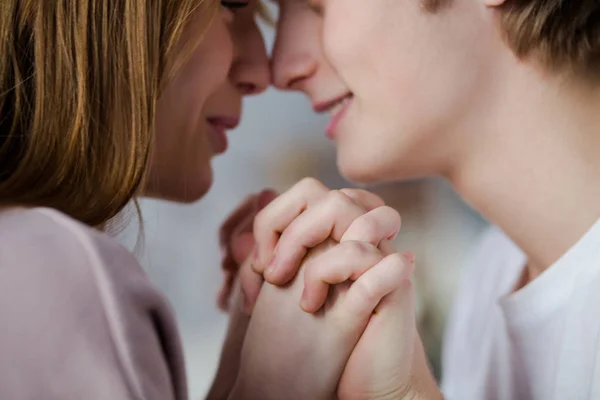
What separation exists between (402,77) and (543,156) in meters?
0.14

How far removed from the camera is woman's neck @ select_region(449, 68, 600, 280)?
0.63 metres

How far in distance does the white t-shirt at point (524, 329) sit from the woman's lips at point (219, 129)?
1.18ft

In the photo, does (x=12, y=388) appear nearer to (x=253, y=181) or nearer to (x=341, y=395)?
(x=341, y=395)

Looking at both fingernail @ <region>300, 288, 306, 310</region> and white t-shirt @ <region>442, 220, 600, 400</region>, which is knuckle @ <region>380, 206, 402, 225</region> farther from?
white t-shirt @ <region>442, 220, 600, 400</region>

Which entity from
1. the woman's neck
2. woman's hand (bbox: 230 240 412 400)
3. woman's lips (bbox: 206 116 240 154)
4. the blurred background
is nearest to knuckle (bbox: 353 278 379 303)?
woman's hand (bbox: 230 240 412 400)

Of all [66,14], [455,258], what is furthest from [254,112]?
[66,14]

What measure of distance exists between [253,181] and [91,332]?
811mm

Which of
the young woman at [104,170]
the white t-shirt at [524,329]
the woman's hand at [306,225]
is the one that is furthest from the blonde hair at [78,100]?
the white t-shirt at [524,329]

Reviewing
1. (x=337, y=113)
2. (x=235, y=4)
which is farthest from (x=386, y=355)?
(x=235, y=4)

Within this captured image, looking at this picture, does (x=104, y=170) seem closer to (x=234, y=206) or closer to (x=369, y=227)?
(x=369, y=227)

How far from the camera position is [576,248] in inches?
25.2

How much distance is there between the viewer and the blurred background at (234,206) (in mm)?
1166

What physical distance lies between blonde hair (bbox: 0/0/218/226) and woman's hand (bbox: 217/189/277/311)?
0.26 meters

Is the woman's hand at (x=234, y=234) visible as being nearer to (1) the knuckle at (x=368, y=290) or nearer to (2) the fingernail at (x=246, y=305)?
(2) the fingernail at (x=246, y=305)
